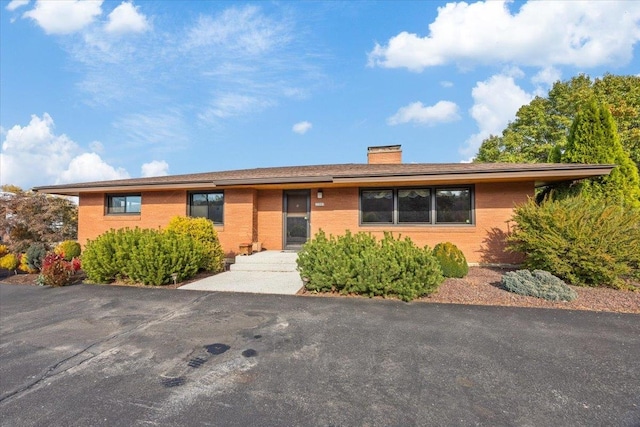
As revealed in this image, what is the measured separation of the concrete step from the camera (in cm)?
871

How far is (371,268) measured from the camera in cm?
581

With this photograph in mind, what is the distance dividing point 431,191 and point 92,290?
393 inches

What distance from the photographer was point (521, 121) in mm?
24641

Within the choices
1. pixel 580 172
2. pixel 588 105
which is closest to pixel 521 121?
pixel 588 105

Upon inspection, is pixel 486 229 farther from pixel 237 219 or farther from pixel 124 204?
pixel 124 204

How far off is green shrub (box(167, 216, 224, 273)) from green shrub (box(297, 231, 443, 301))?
12.1ft

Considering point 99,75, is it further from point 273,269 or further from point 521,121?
point 521,121

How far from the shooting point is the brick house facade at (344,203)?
882 cm

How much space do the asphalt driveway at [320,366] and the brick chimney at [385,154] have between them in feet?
33.7

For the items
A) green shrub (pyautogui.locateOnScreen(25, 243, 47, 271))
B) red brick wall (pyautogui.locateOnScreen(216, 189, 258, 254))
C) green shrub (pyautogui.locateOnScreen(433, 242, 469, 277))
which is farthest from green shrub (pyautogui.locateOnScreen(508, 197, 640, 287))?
green shrub (pyautogui.locateOnScreen(25, 243, 47, 271))

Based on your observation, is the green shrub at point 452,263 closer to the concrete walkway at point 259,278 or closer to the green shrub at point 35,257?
the concrete walkway at point 259,278

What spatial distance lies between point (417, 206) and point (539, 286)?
4388mm

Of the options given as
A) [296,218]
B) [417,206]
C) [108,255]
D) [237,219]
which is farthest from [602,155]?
[108,255]

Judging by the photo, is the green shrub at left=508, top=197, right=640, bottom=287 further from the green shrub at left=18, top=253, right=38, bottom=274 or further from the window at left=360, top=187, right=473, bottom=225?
the green shrub at left=18, top=253, right=38, bottom=274
